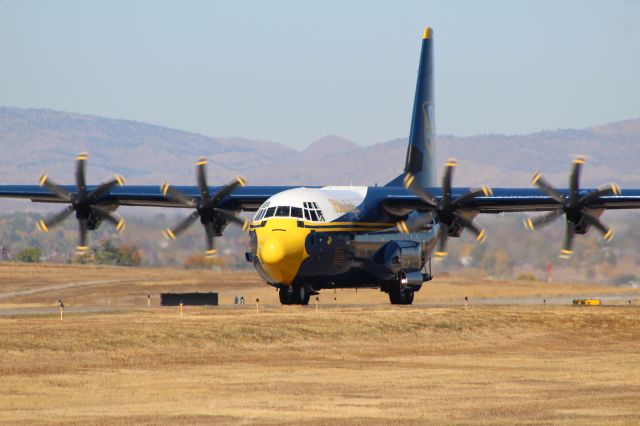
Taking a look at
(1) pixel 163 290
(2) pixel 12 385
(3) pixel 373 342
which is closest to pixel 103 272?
(1) pixel 163 290

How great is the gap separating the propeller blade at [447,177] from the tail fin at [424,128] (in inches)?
336

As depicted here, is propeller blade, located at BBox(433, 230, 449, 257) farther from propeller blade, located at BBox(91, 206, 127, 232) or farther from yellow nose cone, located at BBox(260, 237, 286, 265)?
propeller blade, located at BBox(91, 206, 127, 232)

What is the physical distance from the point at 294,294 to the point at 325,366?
1814 centimetres

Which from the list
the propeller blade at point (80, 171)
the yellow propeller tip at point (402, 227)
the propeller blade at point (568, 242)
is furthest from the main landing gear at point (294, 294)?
the propeller blade at point (568, 242)

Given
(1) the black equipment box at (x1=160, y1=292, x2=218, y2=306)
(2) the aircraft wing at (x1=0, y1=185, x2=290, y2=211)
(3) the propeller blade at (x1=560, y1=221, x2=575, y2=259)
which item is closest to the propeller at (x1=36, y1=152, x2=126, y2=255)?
(2) the aircraft wing at (x1=0, y1=185, x2=290, y2=211)

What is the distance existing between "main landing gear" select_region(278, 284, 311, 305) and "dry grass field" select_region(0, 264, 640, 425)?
0.99 metres

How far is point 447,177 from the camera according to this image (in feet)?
179

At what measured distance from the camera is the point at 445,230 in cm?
5575

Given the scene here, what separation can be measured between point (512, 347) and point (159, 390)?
1829 cm

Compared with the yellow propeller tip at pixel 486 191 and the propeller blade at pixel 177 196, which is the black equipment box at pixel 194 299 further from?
the yellow propeller tip at pixel 486 191

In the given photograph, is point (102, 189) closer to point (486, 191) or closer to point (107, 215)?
point (107, 215)

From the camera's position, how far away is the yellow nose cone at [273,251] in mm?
51531

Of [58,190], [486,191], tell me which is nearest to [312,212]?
[486,191]

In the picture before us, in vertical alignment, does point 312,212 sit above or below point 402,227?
above
